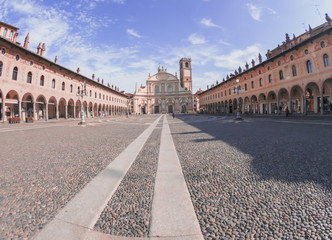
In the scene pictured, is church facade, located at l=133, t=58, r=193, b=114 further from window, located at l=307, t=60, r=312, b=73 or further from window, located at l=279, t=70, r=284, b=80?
window, located at l=307, t=60, r=312, b=73

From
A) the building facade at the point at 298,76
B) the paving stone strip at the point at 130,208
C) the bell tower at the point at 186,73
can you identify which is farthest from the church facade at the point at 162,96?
the paving stone strip at the point at 130,208

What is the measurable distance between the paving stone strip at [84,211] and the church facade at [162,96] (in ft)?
240

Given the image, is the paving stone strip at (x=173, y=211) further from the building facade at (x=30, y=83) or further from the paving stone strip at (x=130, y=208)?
the building facade at (x=30, y=83)

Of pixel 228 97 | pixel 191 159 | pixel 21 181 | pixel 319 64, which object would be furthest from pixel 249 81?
pixel 21 181

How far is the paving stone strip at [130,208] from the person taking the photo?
1.35 meters

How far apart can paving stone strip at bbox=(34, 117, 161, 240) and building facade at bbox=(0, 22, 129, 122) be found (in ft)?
48.2

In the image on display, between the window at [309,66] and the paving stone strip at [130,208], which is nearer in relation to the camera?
the paving stone strip at [130,208]

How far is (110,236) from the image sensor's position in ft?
4.16

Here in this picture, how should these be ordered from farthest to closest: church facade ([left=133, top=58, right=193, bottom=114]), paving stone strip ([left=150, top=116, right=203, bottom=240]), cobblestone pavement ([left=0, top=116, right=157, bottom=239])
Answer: church facade ([left=133, top=58, right=193, bottom=114]), cobblestone pavement ([left=0, top=116, right=157, bottom=239]), paving stone strip ([left=150, top=116, right=203, bottom=240])

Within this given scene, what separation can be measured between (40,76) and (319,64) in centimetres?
3849

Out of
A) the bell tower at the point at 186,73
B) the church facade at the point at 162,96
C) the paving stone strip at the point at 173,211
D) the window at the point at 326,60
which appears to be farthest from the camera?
the bell tower at the point at 186,73

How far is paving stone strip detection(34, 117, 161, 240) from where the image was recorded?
1283 mm

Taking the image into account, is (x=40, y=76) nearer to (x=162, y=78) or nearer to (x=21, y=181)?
(x=21, y=181)

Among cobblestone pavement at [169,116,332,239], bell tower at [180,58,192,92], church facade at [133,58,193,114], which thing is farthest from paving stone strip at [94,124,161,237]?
bell tower at [180,58,192,92]
